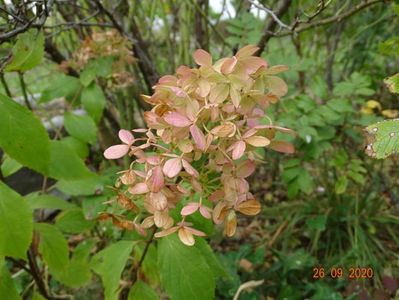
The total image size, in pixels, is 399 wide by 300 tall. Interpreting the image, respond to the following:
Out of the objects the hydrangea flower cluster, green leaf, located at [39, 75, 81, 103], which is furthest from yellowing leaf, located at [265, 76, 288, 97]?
green leaf, located at [39, 75, 81, 103]

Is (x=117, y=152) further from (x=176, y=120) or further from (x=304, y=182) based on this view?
(x=304, y=182)

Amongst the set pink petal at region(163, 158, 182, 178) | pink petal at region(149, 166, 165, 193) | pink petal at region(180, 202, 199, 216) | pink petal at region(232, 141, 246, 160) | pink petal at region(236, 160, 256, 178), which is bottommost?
pink petal at region(180, 202, 199, 216)

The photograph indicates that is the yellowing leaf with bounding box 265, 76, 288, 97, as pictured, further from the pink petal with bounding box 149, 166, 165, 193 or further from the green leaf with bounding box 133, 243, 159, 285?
the green leaf with bounding box 133, 243, 159, 285

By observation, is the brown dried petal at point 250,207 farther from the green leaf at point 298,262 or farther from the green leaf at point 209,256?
the green leaf at point 298,262

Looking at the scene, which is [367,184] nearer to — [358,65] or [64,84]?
[358,65]

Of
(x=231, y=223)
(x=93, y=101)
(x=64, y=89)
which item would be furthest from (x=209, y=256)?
(x=64, y=89)

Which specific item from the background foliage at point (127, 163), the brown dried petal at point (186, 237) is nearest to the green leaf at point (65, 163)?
the background foliage at point (127, 163)
